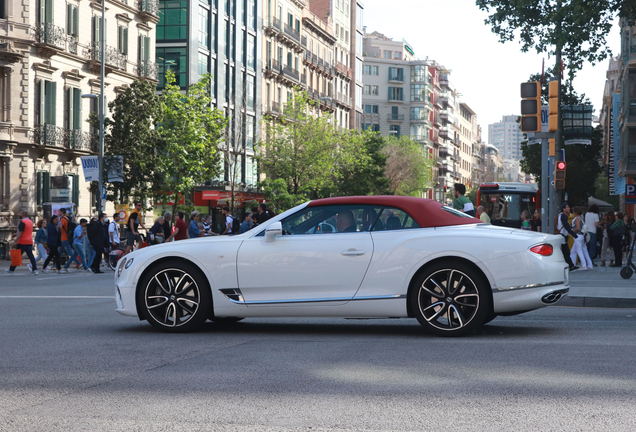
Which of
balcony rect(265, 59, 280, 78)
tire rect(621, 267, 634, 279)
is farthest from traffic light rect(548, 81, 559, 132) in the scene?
balcony rect(265, 59, 280, 78)

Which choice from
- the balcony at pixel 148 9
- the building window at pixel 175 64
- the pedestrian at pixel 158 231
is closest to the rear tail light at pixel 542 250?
the pedestrian at pixel 158 231

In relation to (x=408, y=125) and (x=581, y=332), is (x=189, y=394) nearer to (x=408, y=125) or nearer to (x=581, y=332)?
(x=581, y=332)

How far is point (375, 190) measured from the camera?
76.0 metres

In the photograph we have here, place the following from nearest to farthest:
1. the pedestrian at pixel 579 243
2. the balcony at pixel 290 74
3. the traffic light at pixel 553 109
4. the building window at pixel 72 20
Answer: the traffic light at pixel 553 109 < the pedestrian at pixel 579 243 < the building window at pixel 72 20 < the balcony at pixel 290 74

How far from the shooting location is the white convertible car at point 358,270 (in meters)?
8.95

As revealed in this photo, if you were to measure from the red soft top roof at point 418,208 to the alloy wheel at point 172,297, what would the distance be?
1535 millimetres

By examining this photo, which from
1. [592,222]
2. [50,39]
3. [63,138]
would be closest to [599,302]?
[592,222]

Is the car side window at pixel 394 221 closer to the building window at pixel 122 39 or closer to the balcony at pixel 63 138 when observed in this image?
the balcony at pixel 63 138

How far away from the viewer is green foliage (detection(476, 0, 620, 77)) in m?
21.3

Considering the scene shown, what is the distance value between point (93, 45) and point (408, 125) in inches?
3798

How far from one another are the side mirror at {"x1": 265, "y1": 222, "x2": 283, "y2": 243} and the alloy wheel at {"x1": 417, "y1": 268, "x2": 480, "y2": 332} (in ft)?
5.02

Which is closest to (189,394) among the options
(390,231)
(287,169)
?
(390,231)

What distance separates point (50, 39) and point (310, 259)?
34065 millimetres

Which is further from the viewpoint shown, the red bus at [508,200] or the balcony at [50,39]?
the red bus at [508,200]
